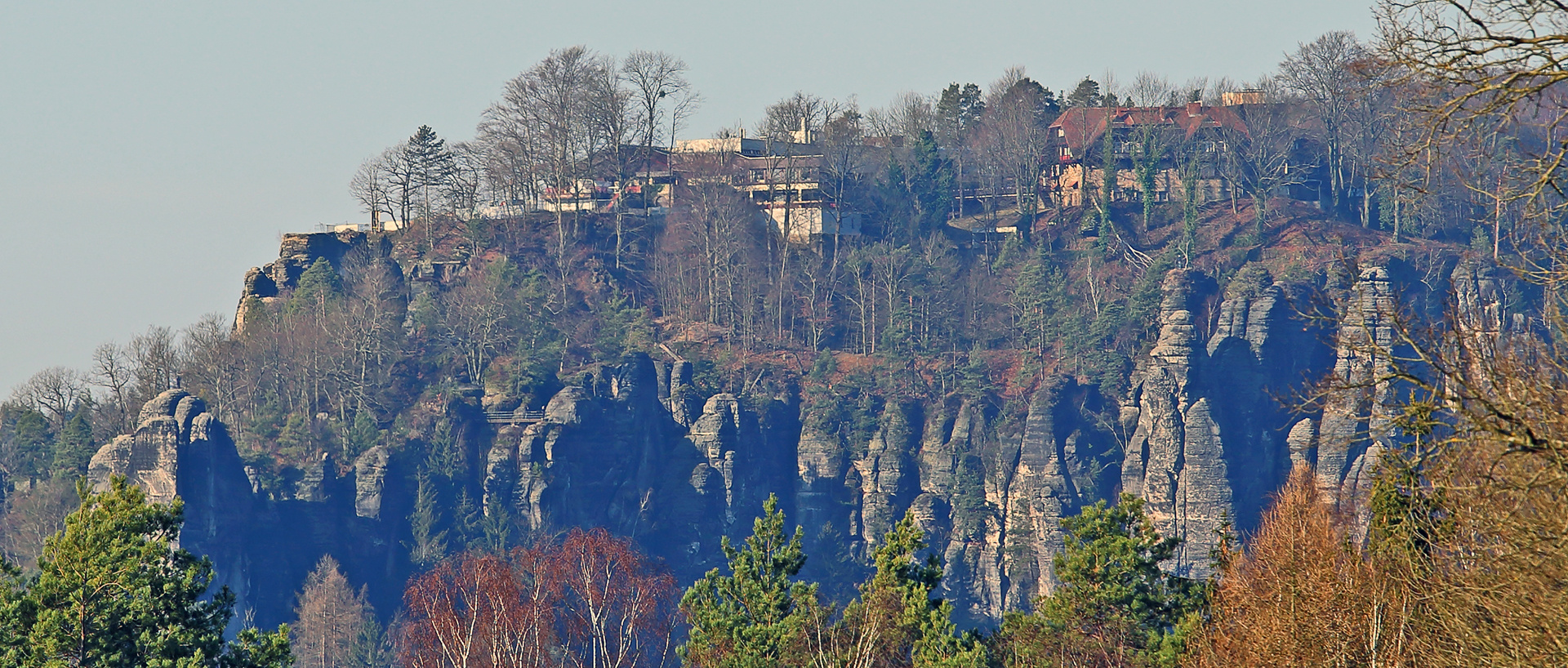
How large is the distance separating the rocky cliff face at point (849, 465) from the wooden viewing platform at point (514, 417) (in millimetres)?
223

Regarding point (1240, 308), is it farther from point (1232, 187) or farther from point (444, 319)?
point (444, 319)

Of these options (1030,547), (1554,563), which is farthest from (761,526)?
(1030,547)

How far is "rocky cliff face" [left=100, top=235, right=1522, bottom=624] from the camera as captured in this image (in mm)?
79562

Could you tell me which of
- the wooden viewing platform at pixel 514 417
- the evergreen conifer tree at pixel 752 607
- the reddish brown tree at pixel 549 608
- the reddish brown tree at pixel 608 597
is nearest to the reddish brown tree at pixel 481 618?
the reddish brown tree at pixel 549 608

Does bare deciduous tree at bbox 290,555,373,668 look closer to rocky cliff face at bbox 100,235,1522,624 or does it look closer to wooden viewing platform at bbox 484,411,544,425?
rocky cliff face at bbox 100,235,1522,624

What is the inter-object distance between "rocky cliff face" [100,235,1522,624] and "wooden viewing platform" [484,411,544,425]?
223 millimetres

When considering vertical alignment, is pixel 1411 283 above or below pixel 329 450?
above

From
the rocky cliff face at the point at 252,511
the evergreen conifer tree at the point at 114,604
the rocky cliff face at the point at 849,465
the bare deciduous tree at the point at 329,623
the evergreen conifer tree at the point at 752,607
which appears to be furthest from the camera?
the rocky cliff face at the point at 849,465

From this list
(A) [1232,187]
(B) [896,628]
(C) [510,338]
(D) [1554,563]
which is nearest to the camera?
(D) [1554,563]

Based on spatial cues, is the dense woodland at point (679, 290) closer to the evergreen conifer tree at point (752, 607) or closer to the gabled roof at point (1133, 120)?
the gabled roof at point (1133, 120)

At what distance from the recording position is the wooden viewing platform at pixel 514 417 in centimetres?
8419

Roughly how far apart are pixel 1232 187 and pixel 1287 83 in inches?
284

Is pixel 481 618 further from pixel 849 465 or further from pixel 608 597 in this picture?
pixel 849 465

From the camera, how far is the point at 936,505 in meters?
85.0
